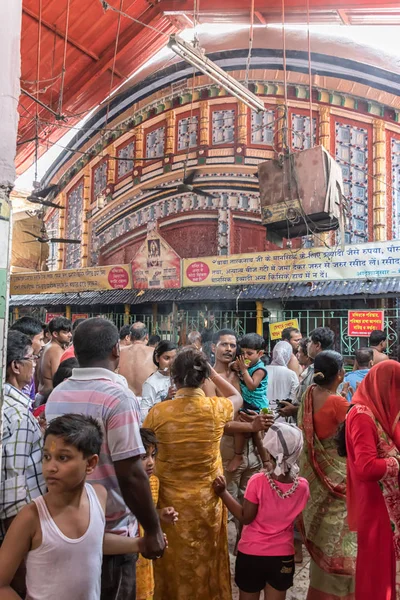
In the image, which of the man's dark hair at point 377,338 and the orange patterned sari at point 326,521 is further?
the man's dark hair at point 377,338

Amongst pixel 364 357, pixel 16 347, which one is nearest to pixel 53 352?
pixel 16 347

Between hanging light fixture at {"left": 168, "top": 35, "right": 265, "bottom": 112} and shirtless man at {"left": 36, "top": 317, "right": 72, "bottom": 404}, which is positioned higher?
hanging light fixture at {"left": 168, "top": 35, "right": 265, "bottom": 112}

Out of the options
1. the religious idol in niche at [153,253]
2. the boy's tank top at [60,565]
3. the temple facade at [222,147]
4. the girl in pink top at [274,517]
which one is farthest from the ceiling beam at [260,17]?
the boy's tank top at [60,565]

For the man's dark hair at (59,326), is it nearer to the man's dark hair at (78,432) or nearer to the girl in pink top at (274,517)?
the girl in pink top at (274,517)

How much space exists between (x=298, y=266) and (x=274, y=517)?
7860 mm

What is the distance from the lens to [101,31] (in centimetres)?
1381

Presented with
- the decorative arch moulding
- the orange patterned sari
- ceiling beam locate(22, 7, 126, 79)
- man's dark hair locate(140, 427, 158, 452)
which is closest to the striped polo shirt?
man's dark hair locate(140, 427, 158, 452)

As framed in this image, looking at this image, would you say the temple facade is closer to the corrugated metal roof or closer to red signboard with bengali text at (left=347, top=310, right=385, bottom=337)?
the corrugated metal roof

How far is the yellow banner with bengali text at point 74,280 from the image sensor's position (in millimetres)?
12766

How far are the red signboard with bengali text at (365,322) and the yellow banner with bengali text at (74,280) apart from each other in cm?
590

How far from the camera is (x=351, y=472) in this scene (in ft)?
8.64

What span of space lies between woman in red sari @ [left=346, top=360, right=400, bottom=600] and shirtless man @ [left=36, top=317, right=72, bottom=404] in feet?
9.79

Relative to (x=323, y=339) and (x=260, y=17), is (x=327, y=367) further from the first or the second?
(x=260, y=17)

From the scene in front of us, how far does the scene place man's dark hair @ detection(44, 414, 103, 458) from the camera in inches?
68.2
